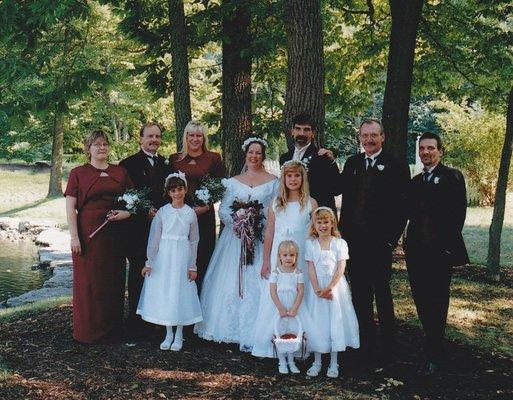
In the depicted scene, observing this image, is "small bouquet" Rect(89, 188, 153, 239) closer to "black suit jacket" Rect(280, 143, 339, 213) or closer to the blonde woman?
the blonde woman

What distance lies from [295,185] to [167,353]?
2.06m

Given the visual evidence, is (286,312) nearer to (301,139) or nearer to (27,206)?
(301,139)

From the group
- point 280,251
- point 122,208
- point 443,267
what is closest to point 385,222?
point 443,267

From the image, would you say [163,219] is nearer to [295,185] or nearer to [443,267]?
[295,185]

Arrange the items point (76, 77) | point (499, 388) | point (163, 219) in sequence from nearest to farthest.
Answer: point (499, 388), point (163, 219), point (76, 77)

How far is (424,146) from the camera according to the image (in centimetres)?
526

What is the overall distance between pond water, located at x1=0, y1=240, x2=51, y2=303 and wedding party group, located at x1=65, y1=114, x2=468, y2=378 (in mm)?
5952

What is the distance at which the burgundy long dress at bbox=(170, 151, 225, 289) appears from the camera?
20.6 ft

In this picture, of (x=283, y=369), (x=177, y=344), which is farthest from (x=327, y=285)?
(x=177, y=344)

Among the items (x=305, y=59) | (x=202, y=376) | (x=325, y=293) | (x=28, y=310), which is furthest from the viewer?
(x=28, y=310)

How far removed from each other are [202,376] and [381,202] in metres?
2.25

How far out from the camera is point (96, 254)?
236 inches

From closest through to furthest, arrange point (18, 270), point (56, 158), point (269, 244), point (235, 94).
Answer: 1. point (269, 244)
2. point (235, 94)
3. point (18, 270)
4. point (56, 158)

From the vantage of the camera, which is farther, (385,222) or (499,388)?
(385,222)
